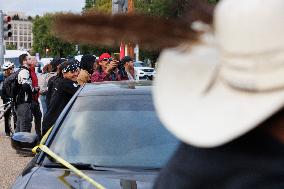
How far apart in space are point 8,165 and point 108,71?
216cm

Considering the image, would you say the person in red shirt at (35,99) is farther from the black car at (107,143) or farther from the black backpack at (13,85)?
the black car at (107,143)

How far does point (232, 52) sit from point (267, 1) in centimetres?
12

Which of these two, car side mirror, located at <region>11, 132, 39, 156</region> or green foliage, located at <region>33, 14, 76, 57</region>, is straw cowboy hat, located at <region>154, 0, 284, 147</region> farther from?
car side mirror, located at <region>11, 132, 39, 156</region>

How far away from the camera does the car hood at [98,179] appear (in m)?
3.64

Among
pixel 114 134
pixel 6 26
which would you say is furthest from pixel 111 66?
pixel 6 26

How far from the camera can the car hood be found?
12.0 feet

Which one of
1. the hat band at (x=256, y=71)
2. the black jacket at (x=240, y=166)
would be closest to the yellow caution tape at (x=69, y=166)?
the black jacket at (x=240, y=166)

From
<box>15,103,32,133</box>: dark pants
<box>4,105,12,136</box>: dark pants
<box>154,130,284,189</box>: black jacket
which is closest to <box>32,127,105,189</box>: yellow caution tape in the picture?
<box>154,130,284,189</box>: black jacket

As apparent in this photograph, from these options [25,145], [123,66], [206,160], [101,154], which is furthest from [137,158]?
[123,66]

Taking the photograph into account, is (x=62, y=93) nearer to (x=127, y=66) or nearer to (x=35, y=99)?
(x=127, y=66)

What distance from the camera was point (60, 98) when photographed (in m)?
8.01

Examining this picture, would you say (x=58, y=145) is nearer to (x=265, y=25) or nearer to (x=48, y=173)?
(x=48, y=173)

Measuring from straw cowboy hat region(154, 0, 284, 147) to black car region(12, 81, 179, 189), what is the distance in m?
2.29

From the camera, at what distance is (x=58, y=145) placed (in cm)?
436
